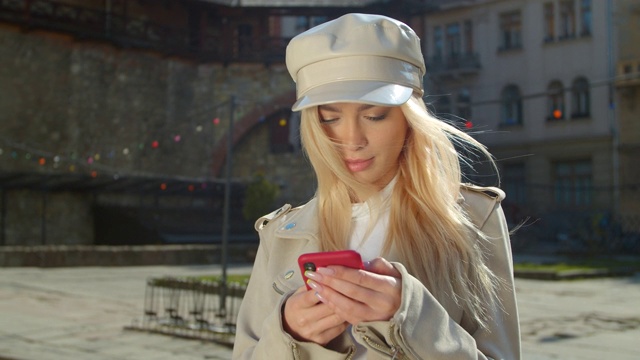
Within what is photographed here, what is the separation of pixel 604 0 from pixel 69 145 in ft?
64.8

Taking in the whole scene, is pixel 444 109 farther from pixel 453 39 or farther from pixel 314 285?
pixel 314 285

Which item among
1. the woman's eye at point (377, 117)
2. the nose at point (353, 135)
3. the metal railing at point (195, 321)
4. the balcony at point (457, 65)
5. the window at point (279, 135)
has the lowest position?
the metal railing at point (195, 321)

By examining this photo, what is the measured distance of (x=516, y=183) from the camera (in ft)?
109

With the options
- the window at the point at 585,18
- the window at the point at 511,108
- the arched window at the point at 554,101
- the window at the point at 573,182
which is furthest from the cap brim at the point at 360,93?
the window at the point at 511,108

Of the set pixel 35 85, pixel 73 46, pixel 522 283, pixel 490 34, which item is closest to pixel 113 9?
pixel 73 46

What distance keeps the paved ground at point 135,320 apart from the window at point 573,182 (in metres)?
14.1

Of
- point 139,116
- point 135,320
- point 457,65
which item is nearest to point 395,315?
point 135,320

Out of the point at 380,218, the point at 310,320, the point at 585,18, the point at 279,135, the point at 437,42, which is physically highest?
the point at 585,18

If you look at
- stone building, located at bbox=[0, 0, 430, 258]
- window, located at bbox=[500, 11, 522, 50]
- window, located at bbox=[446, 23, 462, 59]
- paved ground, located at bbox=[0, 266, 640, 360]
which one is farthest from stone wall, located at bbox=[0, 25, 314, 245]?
paved ground, located at bbox=[0, 266, 640, 360]

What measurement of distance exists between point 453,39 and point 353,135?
113ft

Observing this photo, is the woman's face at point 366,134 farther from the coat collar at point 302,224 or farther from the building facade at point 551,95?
the building facade at point 551,95

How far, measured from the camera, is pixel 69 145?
3027cm

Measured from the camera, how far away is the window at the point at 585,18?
105 ft

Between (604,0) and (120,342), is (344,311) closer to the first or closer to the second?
(120,342)
